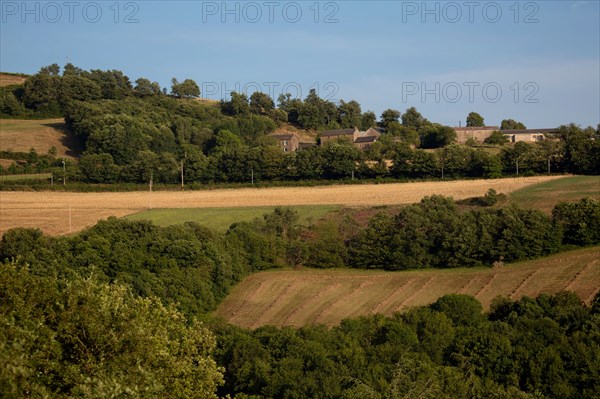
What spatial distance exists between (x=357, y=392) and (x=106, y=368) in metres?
8.35

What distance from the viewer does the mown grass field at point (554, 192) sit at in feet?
206

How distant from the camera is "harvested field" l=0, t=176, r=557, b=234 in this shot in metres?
68.1

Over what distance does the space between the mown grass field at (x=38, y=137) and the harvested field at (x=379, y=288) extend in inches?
2626

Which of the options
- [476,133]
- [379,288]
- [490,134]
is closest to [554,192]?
[379,288]

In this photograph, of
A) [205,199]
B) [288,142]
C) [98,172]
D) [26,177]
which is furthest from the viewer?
[288,142]

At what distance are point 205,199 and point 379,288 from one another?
116 feet

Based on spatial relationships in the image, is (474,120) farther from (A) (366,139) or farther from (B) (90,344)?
(B) (90,344)

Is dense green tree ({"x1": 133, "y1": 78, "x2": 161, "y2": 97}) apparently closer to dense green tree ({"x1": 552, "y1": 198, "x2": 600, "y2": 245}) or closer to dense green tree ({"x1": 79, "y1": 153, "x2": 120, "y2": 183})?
dense green tree ({"x1": 79, "y1": 153, "x2": 120, "y2": 183})

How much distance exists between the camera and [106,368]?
56.3ft

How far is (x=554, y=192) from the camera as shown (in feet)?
222

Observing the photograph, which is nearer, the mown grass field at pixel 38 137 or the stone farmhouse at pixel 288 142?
the mown grass field at pixel 38 137

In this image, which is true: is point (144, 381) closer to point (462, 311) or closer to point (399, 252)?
point (462, 311)

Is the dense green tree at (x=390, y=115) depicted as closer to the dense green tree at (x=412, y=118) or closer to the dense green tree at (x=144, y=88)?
the dense green tree at (x=412, y=118)

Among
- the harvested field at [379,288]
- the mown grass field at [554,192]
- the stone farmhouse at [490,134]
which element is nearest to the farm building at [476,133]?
the stone farmhouse at [490,134]
